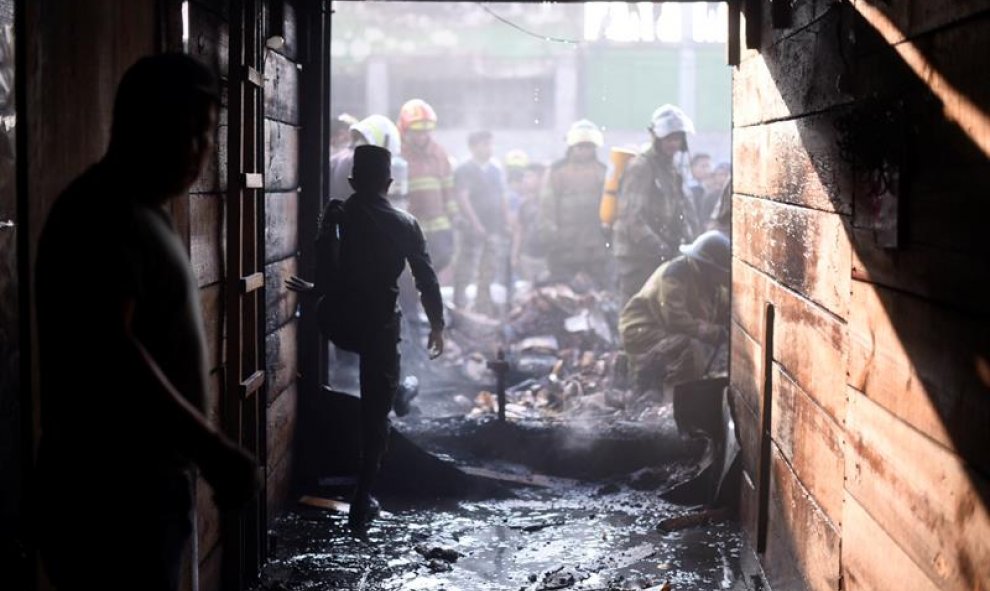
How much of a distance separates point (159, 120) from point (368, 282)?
4.39 metres

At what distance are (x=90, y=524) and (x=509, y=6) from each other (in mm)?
33029

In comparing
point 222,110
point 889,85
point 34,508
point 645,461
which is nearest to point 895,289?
point 889,85

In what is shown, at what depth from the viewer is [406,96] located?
3142 centimetres

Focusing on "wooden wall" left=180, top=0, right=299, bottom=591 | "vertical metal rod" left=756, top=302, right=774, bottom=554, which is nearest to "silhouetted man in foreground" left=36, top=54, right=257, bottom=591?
"wooden wall" left=180, top=0, right=299, bottom=591

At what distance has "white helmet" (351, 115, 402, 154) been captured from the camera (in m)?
11.7

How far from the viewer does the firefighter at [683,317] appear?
9680 millimetres

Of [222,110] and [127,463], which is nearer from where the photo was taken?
[127,463]

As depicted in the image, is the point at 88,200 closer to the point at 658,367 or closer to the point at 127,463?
the point at 127,463

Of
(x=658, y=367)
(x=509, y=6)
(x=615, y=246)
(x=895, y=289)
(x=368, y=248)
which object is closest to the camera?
(x=895, y=289)

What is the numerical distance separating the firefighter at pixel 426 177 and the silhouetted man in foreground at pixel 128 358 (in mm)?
11260

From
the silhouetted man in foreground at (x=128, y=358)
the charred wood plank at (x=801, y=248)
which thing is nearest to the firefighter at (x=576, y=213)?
the charred wood plank at (x=801, y=248)

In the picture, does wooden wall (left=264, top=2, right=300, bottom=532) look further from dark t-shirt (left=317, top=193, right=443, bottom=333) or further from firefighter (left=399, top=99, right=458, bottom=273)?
firefighter (left=399, top=99, right=458, bottom=273)

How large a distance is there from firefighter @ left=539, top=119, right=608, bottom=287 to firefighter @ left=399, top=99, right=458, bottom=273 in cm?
166

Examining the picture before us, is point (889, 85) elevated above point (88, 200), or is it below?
above
